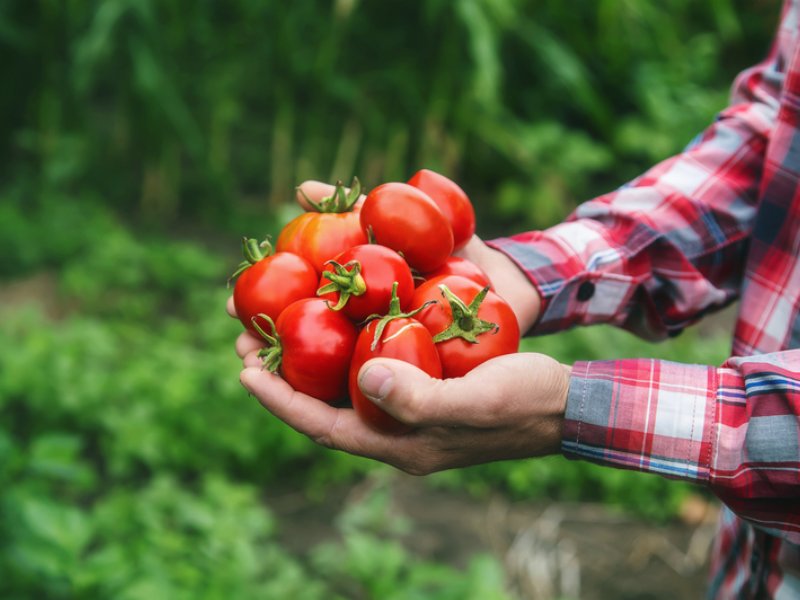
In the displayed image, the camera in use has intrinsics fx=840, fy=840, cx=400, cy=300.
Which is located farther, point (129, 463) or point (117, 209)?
point (117, 209)

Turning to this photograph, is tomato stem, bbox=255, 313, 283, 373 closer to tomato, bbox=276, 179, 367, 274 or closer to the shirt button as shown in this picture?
tomato, bbox=276, 179, 367, 274

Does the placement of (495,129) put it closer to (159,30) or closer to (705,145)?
(159,30)

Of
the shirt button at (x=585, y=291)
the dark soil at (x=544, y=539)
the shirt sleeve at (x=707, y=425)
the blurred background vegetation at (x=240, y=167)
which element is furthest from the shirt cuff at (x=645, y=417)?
the dark soil at (x=544, y=539)

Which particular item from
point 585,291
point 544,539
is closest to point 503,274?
point 585,291

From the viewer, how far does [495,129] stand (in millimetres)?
4469

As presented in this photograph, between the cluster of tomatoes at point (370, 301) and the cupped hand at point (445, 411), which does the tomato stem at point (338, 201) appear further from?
the cupped hand at point (445, 411)

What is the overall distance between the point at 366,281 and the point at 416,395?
0.23m

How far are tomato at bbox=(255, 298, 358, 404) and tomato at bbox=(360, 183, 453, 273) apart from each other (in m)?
0.16

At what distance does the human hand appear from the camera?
141 centimetres

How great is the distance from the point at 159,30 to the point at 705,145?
3193mm

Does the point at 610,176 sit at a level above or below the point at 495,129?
below

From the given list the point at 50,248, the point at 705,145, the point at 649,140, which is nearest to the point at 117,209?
the point at 50,248

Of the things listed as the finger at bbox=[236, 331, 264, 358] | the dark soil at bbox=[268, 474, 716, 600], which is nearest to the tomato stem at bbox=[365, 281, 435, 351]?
the finger at bbox=[236, 331, 264, 358]

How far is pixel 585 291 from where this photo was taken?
143 centimetres
